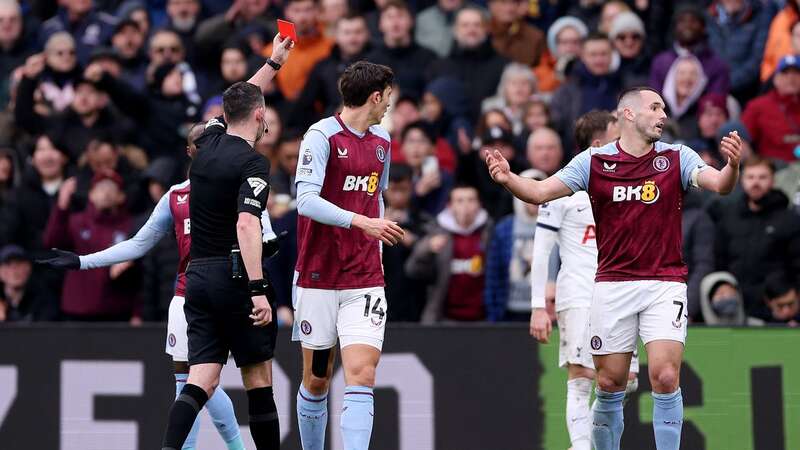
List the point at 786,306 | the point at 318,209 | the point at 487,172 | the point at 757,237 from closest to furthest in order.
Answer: the point at 318,209 → the point at 786,306 → the point at 757,237 → the point at 487,172

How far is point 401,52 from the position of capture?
1734 centimetres

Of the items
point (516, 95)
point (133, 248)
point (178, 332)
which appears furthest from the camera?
point (516, 95)

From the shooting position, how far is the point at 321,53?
58.4 ft

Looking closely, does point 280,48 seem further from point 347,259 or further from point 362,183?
point 347,259

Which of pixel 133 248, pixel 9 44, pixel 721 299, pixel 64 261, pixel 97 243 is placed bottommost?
pixel 721 299

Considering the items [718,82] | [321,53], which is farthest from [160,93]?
[718,82]

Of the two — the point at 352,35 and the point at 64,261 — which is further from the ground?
the point at 352,35

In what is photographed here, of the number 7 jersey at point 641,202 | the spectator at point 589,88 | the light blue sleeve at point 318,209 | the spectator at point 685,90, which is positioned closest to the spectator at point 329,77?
the spectator at point 589,88

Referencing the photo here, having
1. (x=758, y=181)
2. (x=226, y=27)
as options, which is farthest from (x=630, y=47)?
(x=226, y=27)

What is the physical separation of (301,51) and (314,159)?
293 inches

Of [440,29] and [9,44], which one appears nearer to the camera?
[440,29]

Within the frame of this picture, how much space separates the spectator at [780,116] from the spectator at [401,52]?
3671mm

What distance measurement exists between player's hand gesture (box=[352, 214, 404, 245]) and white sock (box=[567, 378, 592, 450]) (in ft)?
8.54

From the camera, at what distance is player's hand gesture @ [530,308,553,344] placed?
11.8 meters
